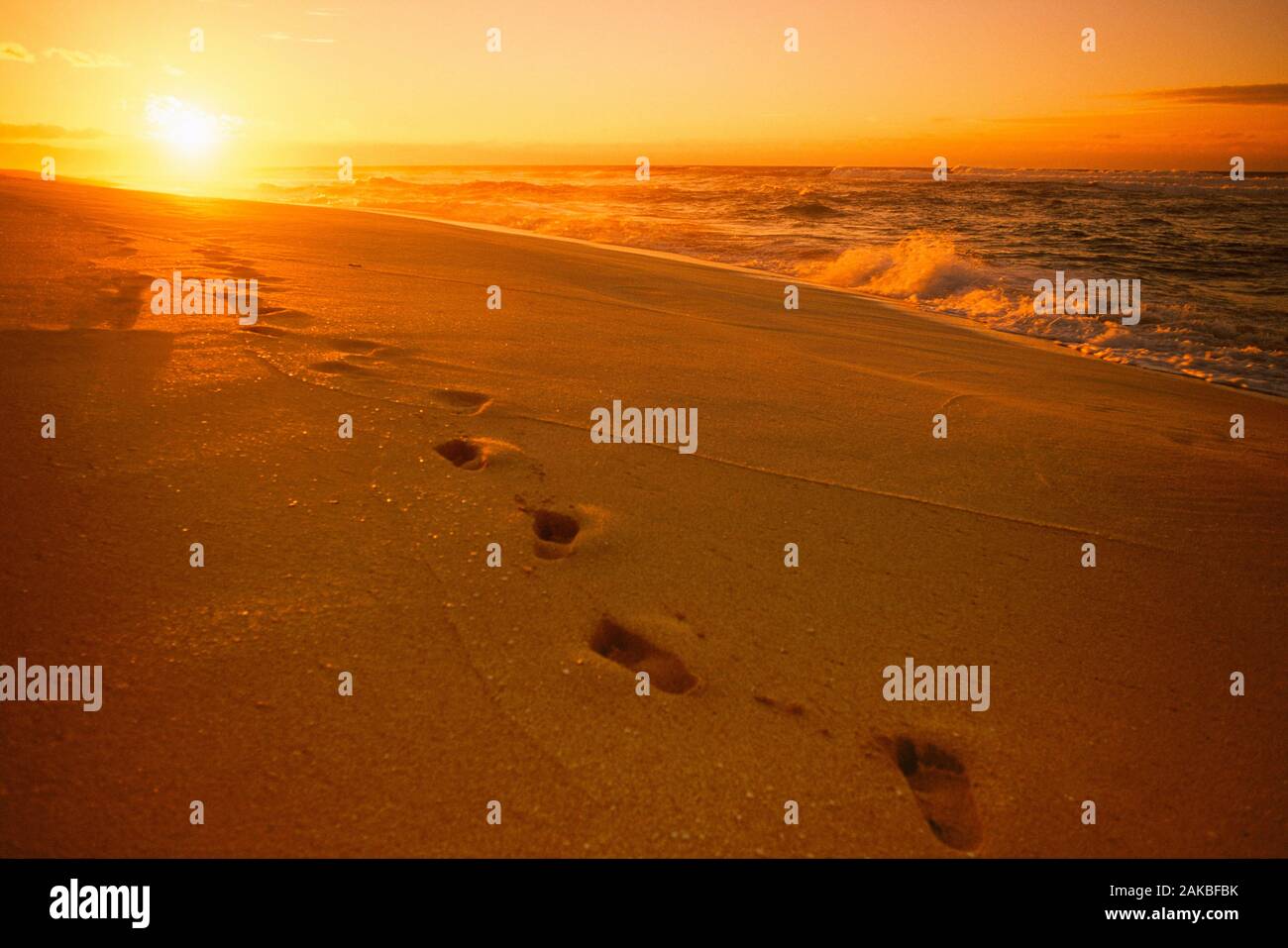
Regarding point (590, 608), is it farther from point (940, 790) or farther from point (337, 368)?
point (337, 368)

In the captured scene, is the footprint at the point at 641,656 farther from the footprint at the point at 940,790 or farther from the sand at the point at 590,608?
the footprint at the point at 940,790

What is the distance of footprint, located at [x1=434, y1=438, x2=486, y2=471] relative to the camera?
2.52 meters

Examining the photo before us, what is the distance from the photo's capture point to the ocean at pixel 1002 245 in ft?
22.8

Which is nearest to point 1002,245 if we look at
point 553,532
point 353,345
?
point 353,345

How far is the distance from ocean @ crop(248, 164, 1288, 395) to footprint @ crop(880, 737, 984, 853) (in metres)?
5.90

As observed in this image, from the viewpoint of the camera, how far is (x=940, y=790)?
4.89ft

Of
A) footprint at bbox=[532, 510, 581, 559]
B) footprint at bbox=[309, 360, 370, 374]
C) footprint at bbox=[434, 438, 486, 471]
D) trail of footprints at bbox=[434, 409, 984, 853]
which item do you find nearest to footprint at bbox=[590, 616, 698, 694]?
trail of footprints at bbox=[434, 409, 984, 853]

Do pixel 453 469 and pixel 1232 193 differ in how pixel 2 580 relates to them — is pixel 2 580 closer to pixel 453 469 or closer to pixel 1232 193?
pixel 453 469

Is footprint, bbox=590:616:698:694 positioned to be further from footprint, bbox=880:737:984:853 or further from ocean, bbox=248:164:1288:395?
ocean, bbox=248:164:1288:395

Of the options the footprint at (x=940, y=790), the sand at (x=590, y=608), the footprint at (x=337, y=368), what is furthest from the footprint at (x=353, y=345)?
the footprint at (x=940, y=790)

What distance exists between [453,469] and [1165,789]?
2220 millimetres

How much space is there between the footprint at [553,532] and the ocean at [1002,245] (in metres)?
6.10

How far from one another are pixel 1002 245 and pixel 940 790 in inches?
621
